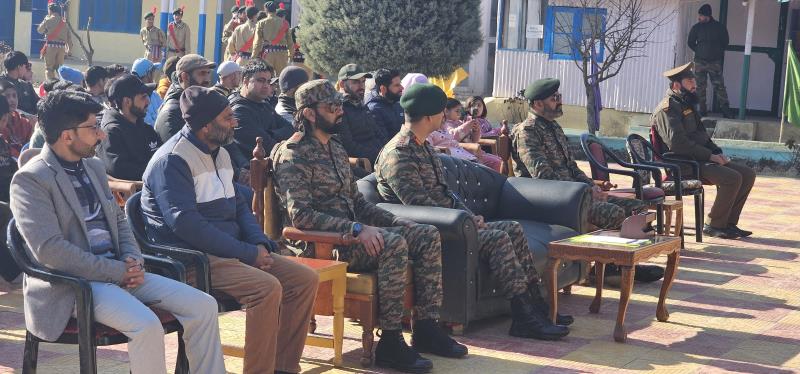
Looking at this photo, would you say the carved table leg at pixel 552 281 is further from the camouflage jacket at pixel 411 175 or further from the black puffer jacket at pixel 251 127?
the black puffer jacket at pixel 251 127

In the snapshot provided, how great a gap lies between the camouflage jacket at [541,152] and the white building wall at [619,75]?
11.5m

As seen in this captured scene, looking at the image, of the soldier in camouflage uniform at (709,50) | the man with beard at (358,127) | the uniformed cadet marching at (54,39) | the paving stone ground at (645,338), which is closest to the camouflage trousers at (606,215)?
the paving stone ground at (645,338)

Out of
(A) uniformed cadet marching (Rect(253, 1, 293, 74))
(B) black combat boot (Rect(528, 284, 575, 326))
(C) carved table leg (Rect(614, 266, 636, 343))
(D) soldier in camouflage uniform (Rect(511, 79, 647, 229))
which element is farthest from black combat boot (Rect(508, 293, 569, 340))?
(A) uniformed cadet marching (Rect(253, 1, 293, 74))

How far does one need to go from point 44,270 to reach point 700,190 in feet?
24.7

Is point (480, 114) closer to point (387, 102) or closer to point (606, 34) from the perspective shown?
point (387, 102)

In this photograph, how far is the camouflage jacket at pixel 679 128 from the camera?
11.4 metres

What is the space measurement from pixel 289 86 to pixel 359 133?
72cm

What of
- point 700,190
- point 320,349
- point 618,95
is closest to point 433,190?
point 320,349

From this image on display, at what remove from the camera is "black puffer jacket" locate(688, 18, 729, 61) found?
19266mm

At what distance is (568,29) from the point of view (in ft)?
70.1

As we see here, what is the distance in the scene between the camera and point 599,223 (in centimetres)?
899

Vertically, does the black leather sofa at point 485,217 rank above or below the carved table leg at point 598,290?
above

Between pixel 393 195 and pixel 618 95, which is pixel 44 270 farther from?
pixel 618 95

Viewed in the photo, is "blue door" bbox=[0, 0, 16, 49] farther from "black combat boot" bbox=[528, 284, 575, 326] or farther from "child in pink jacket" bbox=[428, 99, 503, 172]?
"black combat boot" bbox=[528, 284, 575, 326]
